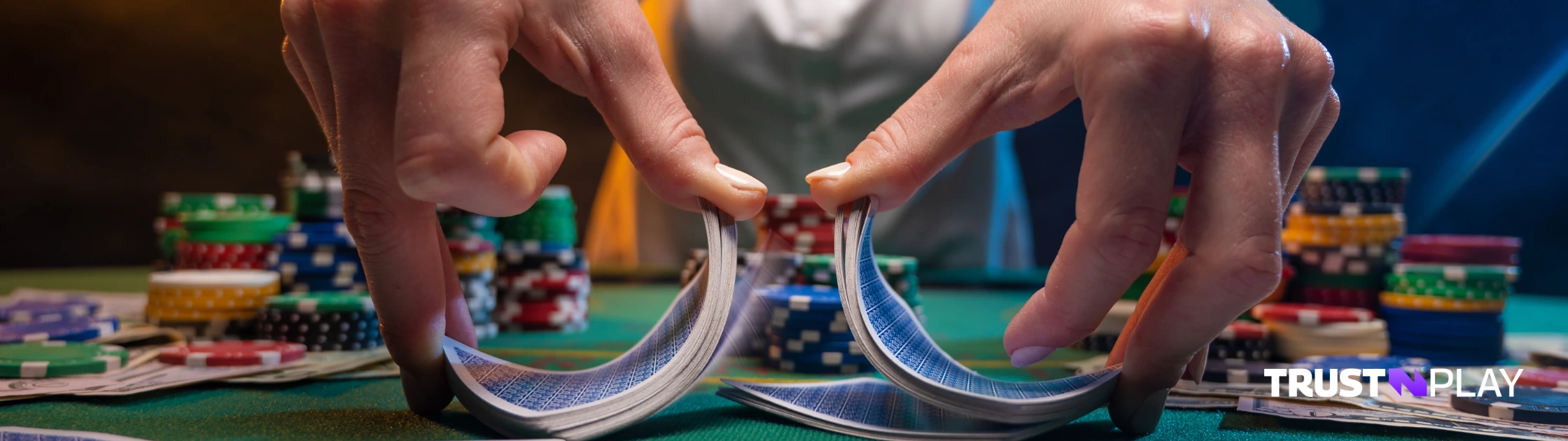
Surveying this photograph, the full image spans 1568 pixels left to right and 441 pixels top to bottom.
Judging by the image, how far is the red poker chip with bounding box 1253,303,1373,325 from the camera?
2289 mm

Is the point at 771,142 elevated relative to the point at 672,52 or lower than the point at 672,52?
lower

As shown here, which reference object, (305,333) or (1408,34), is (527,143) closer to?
(305,333)

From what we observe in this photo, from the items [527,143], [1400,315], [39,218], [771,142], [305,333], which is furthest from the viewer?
[39,218]

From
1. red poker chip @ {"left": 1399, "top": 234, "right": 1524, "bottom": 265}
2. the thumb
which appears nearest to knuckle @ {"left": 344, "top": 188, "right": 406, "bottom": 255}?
the thumb

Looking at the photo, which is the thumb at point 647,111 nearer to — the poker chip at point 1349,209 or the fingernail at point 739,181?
the fingernail at point 739,181

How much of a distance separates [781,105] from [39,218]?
17.8 ft

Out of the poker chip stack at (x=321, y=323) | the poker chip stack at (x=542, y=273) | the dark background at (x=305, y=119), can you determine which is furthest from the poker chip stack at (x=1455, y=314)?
the poker chip stack at (x=321, y=323)

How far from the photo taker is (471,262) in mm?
2611

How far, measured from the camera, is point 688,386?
1117 millimetres

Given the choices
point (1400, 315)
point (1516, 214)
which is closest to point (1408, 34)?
point (1516, 214)

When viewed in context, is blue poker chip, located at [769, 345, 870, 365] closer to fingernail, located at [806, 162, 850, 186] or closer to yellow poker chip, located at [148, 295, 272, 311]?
fingernail, located at [806, 162, 850, 186]

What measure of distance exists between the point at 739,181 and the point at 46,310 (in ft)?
8.71

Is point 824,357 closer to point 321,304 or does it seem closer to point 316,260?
point 321,304

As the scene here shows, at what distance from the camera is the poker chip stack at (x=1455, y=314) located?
2395 mm
